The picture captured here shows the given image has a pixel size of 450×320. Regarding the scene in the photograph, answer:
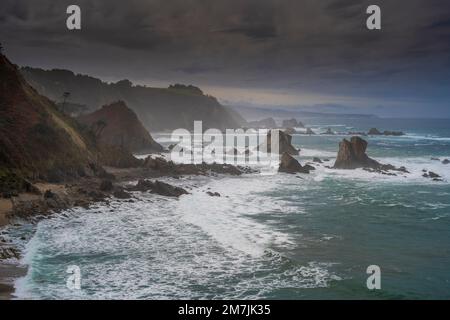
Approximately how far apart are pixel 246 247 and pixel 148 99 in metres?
160

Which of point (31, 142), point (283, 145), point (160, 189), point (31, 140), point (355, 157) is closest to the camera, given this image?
point (160, 189)

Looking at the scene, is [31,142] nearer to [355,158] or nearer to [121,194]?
[121,194]

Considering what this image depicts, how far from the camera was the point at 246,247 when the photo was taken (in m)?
23.0

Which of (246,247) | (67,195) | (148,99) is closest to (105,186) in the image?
(67,195)

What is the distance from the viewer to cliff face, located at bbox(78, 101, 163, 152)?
69.4 metres

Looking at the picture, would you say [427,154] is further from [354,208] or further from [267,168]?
[354,208]

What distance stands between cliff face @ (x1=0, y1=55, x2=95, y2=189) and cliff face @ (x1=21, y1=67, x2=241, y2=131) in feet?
297

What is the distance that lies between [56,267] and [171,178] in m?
28.8

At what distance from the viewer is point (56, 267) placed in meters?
19.1

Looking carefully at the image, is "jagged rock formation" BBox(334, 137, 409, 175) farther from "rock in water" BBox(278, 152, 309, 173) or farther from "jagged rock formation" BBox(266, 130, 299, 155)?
"jagged rock formation" BBox(266, 130, 299, 155)

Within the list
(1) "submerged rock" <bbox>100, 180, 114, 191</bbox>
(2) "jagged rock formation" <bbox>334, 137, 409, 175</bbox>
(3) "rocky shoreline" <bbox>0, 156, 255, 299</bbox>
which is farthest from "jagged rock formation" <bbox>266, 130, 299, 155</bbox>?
(1) "submerged rock" <bbox>100, 180, 114, 191</bbox>

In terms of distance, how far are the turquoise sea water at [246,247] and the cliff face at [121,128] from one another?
3329cm

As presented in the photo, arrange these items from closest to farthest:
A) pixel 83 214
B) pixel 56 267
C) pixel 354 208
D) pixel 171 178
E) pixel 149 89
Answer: pixel 56 267
pixel 83 214
pixel 354 208
pixel 171 178
pixel 149 89
